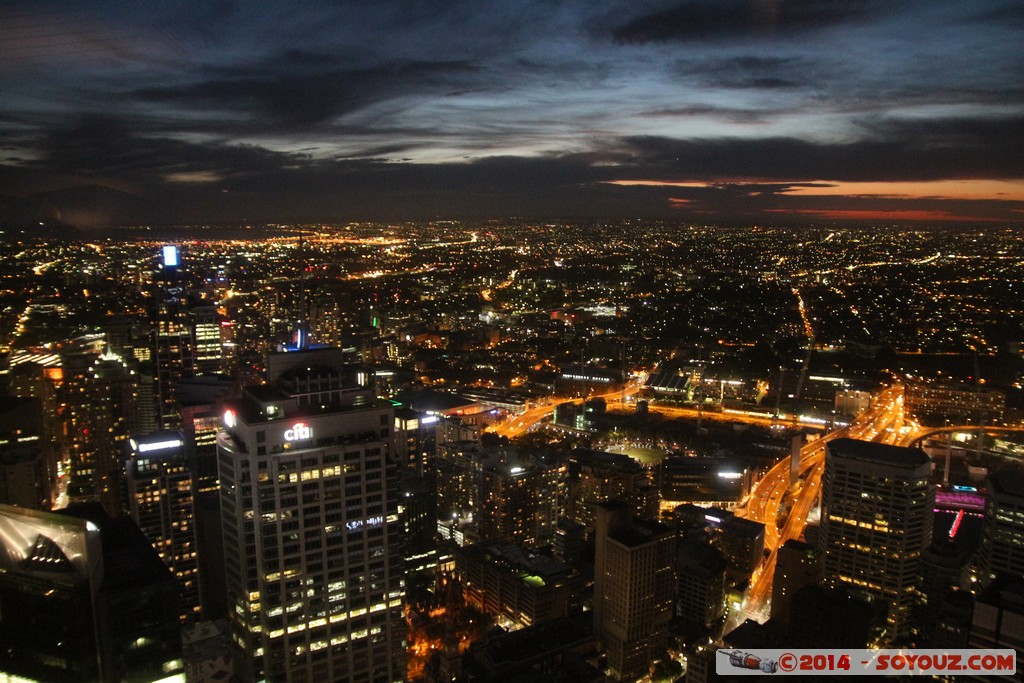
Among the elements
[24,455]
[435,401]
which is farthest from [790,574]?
[24,455]

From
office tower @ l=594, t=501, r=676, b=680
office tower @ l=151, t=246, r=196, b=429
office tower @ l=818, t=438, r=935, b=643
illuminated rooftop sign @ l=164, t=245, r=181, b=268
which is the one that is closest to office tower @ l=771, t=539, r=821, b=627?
office tower @ l=818, t=438, r=935, b=643

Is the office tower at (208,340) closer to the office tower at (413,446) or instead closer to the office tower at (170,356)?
the office tower at (170,356)

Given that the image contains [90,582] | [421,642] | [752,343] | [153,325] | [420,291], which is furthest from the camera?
[752,343]

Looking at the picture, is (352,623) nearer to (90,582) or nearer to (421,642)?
(90,582)

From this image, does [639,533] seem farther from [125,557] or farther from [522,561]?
[125,557]

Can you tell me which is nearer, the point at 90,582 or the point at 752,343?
the point at 90,582

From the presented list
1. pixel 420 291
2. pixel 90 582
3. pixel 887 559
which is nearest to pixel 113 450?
pixel 420 291
